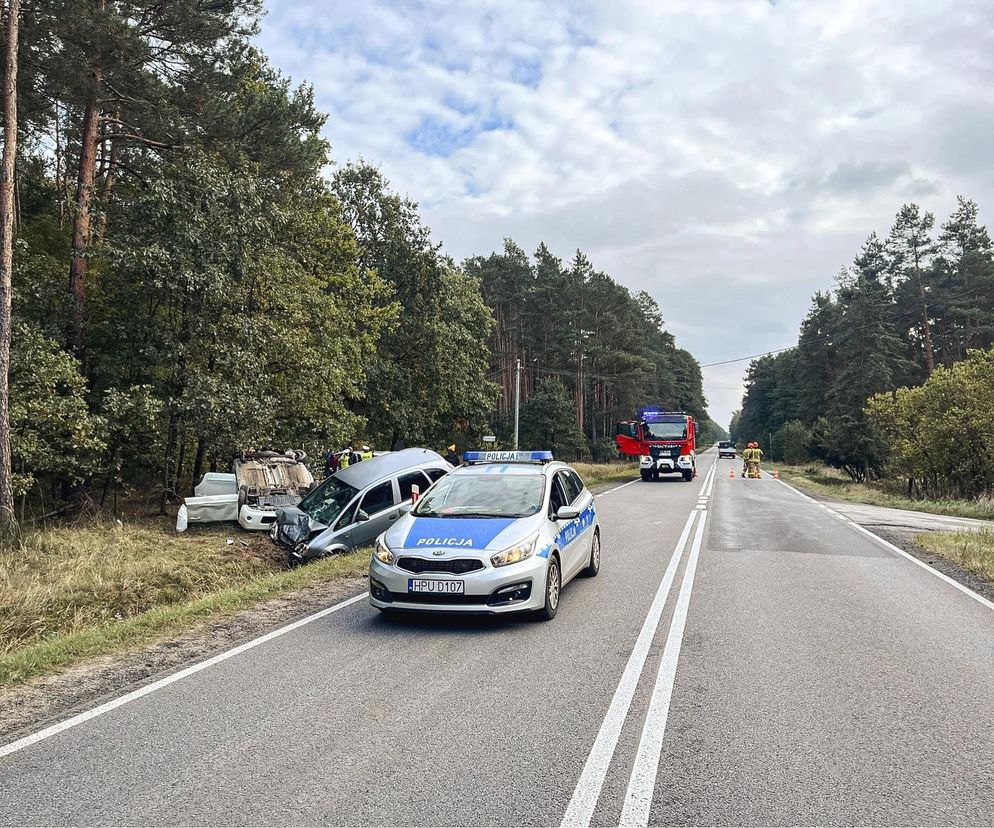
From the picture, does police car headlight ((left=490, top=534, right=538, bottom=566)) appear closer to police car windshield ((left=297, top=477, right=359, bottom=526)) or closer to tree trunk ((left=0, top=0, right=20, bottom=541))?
police car windshield ((left=297, top=477, right=359, bottom=526))

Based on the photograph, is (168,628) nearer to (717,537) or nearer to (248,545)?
(248,545)

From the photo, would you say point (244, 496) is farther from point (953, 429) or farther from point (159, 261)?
point (953, 429)

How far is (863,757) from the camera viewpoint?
3949 mm

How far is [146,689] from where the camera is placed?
517 centimetres

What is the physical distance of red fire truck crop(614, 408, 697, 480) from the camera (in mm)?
34094

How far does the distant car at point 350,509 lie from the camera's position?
40.1 ft

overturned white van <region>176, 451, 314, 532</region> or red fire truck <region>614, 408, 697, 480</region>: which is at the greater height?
red fire truck <region>614, 408, 697, 480</region>

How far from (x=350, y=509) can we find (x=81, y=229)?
1060cm

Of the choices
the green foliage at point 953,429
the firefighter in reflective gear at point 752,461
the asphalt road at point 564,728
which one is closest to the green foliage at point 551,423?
the firefighter in reflective gear at point 752,461

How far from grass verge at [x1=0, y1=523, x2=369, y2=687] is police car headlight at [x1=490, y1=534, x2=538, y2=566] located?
322cm

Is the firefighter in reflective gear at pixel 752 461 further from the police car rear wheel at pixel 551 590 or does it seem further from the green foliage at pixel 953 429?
the police car rear wheel at pixel 551 590

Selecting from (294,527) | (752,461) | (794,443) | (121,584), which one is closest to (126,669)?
(121,584)

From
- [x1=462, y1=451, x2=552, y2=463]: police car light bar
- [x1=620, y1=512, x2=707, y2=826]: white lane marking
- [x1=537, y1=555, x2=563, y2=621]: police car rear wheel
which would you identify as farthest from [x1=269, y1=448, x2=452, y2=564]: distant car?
[x1=620, y1=512, x2=707, y2=826]: white lane marking

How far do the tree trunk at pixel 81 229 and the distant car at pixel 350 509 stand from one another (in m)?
7.87
